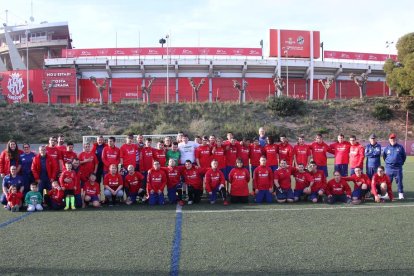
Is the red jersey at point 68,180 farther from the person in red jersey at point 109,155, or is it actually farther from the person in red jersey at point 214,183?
the person in red jersey at point 214,183

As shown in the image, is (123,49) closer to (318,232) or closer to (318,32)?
(318,32)

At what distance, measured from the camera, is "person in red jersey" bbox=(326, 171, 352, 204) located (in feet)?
30.1

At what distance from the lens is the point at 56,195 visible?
8656 mm

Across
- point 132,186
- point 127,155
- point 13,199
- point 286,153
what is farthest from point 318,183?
point 13,199

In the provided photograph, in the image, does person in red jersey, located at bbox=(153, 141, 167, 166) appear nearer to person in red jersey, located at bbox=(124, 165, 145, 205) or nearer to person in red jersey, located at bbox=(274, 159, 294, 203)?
person in red jersey, located at bbox=(124, 165, 145, 205)

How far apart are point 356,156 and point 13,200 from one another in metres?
8.09

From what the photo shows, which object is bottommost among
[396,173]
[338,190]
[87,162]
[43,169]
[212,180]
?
[338,190]

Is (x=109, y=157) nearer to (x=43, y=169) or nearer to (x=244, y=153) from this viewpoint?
(x=43, y=169)

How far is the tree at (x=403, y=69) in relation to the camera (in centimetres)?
3319

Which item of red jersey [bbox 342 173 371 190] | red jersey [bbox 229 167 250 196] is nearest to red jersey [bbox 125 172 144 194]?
red jersey [bbox 229 167 250 196]

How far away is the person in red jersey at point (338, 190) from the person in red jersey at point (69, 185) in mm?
5665

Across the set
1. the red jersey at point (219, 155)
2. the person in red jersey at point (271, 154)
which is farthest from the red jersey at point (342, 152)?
the red jersey at point (219, 155)

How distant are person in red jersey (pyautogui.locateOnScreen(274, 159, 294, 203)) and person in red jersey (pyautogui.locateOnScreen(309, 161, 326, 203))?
19.4 inches

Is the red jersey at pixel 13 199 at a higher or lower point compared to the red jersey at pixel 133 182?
lower
